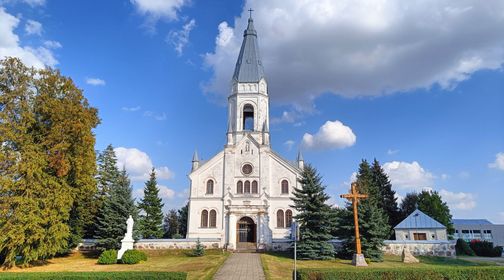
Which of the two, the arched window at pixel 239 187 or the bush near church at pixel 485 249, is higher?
the arched window at pixel 239 187

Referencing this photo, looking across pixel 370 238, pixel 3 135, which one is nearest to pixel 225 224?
pixel 370 238

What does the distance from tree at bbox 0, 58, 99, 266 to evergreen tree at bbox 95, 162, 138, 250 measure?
104 inches

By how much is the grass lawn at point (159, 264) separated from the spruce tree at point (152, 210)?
35.8 feet

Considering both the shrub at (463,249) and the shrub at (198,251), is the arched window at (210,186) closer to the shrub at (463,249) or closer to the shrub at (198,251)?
the shrub at (198,251)

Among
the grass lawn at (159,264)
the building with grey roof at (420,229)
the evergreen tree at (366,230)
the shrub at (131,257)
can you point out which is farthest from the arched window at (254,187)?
the building with grey roof at (420,229)

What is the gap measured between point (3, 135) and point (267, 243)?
73.0ft

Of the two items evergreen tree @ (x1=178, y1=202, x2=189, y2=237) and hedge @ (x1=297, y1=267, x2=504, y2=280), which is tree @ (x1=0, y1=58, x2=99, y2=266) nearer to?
hedge @ (x1=297, y1=267, x2=504, y2=280)

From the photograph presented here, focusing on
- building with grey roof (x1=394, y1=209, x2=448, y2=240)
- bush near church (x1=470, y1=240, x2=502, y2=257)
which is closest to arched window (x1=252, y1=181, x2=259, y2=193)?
building with grey roof (x1=394, y1=209, x2=448, y2=240)

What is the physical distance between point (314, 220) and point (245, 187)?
36.4ft

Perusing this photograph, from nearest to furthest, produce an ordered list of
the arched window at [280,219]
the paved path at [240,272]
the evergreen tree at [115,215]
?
the paved path at [240,272]
the evergreen tree at [115,215]
the arched window at [280,219]

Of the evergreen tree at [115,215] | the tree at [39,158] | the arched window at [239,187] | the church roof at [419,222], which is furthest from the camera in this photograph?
the arched window at [239,187]

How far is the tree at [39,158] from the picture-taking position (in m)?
20.5

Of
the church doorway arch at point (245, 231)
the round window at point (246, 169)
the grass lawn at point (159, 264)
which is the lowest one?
the grass lawn at point (159, 264)

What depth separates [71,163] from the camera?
2392 centimetres
